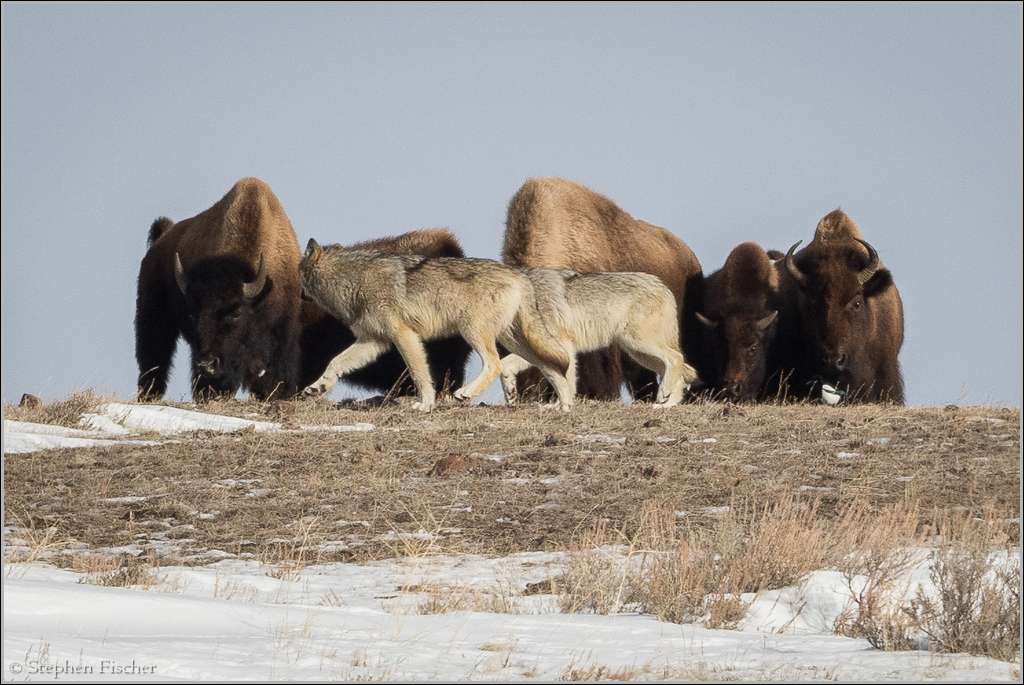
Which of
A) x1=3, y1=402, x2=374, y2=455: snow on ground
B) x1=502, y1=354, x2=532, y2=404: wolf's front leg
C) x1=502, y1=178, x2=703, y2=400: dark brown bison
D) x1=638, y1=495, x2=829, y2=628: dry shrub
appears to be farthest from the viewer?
x1=502, y1=178, x2=703, y2=400: dark brown bison

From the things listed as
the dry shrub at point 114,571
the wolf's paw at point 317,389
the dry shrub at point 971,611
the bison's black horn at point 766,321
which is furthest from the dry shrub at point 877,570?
the bison's black horn at point 766,321

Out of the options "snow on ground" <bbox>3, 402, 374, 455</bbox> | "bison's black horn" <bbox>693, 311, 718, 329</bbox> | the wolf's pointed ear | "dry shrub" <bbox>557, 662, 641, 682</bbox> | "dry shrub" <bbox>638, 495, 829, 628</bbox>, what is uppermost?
the wolf's pointed ear

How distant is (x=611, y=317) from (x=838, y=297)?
11.6 feet

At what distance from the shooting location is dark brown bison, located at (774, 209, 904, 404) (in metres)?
15.4

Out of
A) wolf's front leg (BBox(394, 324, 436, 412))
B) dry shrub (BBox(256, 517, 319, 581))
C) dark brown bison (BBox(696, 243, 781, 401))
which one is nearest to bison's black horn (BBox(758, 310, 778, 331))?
dark brown bison (BBox(696, 243, 781, 401))

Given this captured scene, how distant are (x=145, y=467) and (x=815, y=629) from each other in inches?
232

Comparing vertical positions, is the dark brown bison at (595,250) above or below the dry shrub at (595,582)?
above

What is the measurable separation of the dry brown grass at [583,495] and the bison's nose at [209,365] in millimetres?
2322

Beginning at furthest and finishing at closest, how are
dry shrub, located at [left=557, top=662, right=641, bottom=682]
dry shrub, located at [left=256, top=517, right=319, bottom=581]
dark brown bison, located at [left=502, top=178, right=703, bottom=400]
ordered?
dark brown bison, located at [left=502, top=178, right=703, bottom=400], dry shrub, located at [left=256, top=517, right=319, bottom=581], dry shrub, located at [left=557, top=662, right=641, bottom=682]

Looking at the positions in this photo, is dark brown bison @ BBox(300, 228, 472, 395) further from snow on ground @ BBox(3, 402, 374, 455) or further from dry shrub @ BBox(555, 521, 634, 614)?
dry shrub @ BBox(555, 521, 634, 614)

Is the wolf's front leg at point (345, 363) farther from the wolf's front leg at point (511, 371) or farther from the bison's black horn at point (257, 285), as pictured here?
the bison's black horn at point (257, 285)

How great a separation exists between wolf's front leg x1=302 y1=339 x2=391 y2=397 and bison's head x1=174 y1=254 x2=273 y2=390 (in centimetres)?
238

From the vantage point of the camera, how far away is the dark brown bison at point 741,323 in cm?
1583

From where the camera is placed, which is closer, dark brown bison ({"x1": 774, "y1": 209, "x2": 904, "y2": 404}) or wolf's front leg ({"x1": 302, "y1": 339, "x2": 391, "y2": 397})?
wolf's front leg ({"x1": 302, "y1": 339, "x2": 391, "y2": 397})
